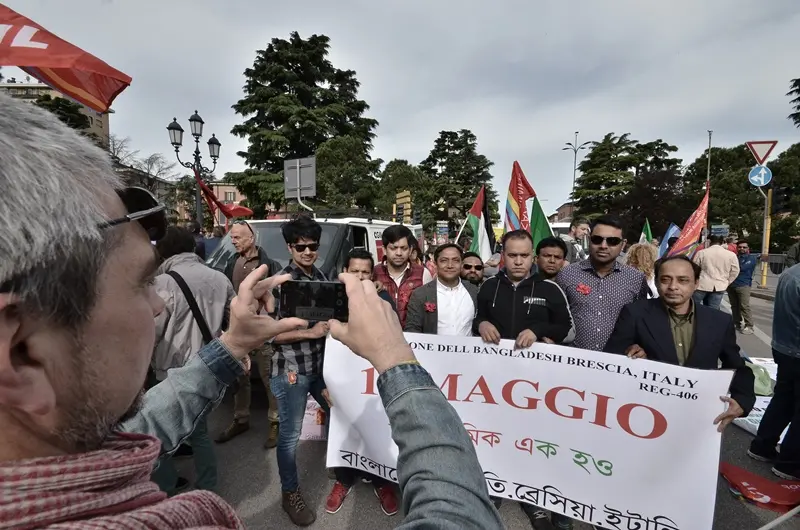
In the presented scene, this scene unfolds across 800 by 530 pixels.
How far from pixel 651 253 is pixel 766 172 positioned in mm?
9820

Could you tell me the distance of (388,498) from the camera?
9.23 feet

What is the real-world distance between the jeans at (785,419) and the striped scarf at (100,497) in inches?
170

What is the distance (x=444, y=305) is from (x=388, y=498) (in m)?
1.49

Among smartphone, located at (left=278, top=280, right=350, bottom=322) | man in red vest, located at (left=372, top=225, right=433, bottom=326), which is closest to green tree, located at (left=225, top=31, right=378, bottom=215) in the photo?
man in red vest, located at (left=372, top=225, right=433, bottom=326)

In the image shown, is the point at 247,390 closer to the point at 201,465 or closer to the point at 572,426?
the point at 201,465

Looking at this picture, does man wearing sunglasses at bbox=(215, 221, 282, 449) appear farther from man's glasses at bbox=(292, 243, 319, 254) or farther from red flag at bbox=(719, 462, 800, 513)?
red flag at bbox=(719, 462, 800, 513)

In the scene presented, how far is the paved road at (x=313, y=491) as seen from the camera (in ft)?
8.95

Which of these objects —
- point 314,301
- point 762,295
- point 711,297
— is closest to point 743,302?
point 711,297

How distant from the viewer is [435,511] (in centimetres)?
67

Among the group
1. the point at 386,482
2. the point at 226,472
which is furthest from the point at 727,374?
the point at 226,472

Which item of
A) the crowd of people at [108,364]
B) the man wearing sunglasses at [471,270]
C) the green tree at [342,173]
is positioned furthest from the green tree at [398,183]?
the crowd of people at [108,364]

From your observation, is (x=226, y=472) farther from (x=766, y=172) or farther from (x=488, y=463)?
(x=766, y=172)

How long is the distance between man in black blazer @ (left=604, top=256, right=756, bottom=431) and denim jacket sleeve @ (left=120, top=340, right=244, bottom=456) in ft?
8.00

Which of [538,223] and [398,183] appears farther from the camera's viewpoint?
[398,183]
